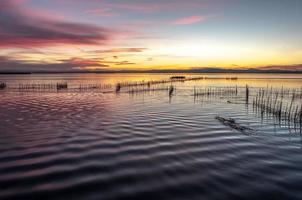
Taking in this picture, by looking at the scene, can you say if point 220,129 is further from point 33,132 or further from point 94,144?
point 33,132

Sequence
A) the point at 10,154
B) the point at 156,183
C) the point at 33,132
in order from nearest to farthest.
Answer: the point at 156,183 → the point at 10,154 → the point at 33,132

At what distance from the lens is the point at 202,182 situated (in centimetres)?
820

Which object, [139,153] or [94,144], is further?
[94,144]

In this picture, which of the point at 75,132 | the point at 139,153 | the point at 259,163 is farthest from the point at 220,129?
the point at 75,132

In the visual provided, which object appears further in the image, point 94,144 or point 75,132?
point 75,132

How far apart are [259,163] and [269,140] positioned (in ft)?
14.3

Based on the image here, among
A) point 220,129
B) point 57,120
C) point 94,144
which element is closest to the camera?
point 94,144

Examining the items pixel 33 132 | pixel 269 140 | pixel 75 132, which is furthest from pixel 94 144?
pixel 269 140

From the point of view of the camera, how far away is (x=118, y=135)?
14.1 metres

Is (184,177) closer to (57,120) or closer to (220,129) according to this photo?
(220,129)

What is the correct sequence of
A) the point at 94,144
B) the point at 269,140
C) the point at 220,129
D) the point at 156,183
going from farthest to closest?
the point at 220,129 < the point at 269,140 < the point at 94,144 < the point at 156,183

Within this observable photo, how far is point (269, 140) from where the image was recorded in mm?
13750

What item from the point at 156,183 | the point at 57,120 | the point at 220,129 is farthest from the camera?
the point at 57,120

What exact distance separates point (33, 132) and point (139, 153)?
7.61 m
